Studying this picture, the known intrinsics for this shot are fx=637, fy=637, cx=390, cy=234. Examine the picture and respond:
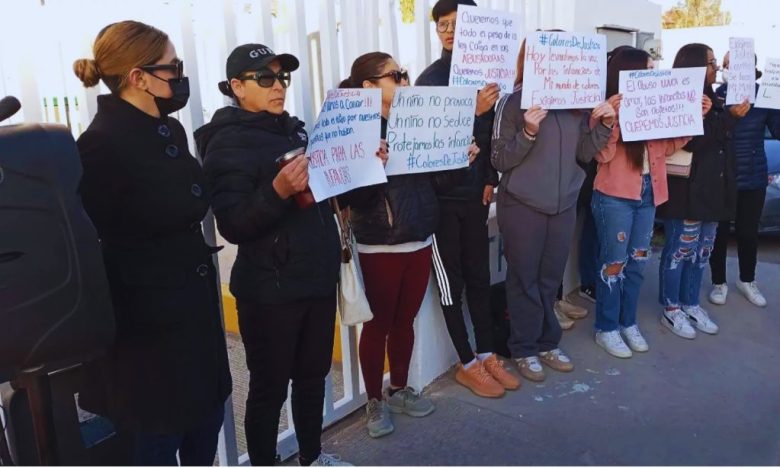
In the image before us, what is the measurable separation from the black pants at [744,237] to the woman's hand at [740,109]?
753 mm

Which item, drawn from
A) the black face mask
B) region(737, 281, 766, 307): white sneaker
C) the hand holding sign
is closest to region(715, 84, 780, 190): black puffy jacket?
region(737, 281, 766, 307): white sneaker

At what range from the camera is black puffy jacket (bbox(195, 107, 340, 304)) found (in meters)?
2.33

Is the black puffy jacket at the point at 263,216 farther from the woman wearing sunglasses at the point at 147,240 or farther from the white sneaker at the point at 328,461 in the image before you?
the white sneaker at the point at 328,461

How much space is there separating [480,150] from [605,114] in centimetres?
75

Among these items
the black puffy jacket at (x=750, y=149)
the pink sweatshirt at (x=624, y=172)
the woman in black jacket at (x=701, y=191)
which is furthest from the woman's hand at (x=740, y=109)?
the pink sweatshirt at (x=624, y=172)

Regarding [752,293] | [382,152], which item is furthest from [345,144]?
[752,293]

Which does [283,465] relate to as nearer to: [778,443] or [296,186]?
[296,186]

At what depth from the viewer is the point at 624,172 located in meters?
4.02

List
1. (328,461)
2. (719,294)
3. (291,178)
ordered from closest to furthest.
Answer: (291,178) < (328,461) < (719,294)

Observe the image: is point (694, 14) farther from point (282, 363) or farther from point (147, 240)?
point (147, 240)

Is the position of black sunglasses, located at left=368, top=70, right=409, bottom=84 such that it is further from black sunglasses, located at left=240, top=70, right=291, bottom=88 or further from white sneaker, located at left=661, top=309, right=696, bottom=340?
white sneaker, located at left=661, top=309, right=696, bottom=340

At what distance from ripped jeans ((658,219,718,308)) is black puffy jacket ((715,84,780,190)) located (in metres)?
0.49

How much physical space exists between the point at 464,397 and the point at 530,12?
2889 millimetres

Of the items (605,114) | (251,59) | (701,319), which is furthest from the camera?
(701,319)
